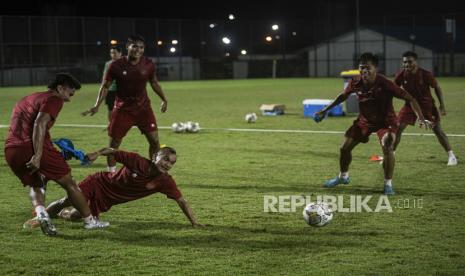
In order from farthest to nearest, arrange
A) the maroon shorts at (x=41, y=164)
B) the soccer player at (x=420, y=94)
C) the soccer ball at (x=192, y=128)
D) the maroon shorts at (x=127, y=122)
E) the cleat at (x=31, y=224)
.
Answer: the soccer ball at (x=192, y=128)
the soccer player at (x=420, y=94)
the maroon shorts at (x=127, y=122)
the cleat at (x=31, y=224)
the maroon shorts at (x=41, y=164)

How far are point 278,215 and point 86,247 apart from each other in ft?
7.86

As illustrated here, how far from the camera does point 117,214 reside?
794 centimetres

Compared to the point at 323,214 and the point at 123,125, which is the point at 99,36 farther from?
the point at 323,214

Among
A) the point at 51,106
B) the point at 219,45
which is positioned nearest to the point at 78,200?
the point at 51,106

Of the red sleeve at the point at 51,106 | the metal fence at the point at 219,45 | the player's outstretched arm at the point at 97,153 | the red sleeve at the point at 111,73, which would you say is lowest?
the player's outstretched arm at the point at 97,153

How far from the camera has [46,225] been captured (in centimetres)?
680

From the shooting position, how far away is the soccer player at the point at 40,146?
646 cm

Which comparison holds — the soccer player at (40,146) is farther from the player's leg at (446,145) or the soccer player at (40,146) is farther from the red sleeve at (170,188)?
the player's leg at (446,145)

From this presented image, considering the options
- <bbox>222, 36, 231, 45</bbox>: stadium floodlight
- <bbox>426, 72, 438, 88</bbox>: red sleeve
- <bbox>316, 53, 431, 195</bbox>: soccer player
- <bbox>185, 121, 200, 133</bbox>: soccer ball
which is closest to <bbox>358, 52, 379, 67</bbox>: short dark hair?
<bbox>316, 53, 431, 195</bbox>: soccer player

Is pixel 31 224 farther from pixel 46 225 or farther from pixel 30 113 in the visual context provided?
pixel 30 113

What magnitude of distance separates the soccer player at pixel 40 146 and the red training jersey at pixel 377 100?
414 cm

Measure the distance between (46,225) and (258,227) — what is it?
2230 millimetres

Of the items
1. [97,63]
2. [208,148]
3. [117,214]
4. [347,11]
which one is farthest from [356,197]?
[347,11]

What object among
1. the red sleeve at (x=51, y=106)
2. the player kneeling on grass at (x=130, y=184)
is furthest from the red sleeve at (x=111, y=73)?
the red sleeve at (x=51, y=106)
